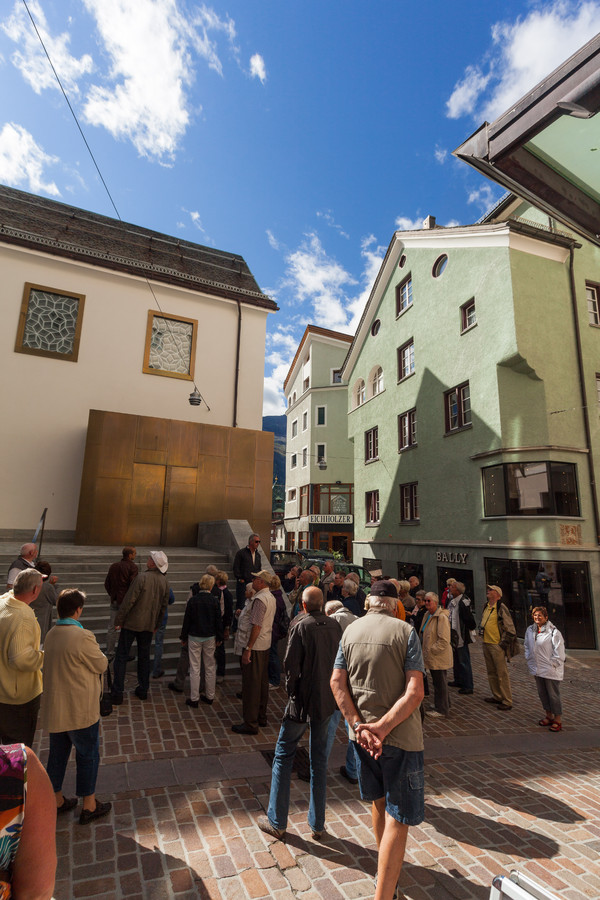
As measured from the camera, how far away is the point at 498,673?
7.80 metres

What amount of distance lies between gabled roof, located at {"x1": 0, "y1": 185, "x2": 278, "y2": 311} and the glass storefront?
1363cm

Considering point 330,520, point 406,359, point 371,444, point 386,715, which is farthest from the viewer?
point 330,520

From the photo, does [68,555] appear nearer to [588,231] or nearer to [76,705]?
[76,705]

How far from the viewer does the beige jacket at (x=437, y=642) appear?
283 inches

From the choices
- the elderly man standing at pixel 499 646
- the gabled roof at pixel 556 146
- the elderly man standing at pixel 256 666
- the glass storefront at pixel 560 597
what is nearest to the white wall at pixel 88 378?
the glass storefront at pixel 560 597

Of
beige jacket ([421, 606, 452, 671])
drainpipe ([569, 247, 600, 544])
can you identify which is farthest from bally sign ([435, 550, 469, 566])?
beige jacket ([421, 606, 452, 671])

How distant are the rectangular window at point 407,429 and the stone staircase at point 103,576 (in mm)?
11976

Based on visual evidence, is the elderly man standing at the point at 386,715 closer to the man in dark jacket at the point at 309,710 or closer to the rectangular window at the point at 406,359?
the man in dark jacket at the point at 309,710

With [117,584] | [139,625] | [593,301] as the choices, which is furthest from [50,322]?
[593,301]

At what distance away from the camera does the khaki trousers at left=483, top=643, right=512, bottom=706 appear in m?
7.71

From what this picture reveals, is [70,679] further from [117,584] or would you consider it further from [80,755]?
[117,584]

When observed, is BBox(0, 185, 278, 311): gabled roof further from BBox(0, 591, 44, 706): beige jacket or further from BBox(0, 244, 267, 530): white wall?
BBox(0, 591, 44, 706): beige jacket

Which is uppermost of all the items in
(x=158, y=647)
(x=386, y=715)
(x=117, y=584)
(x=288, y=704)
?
(x=117, y=584)

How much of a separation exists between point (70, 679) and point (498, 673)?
22.1 ft
